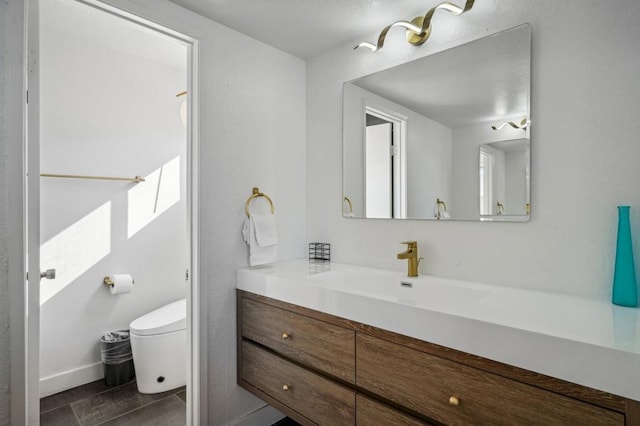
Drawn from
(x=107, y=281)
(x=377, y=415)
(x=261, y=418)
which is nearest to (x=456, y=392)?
(x=377, y=415)

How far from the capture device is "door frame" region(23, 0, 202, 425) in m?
1.31

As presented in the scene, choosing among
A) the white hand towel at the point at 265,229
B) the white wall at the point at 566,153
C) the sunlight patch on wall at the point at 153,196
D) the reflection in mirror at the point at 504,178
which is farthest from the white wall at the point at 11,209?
the reflection in mirror at the point at 504,178

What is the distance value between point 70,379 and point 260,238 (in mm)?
1710

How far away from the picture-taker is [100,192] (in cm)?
248

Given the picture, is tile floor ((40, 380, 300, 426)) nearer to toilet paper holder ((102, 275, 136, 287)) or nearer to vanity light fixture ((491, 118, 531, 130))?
toilet paper holder ((102, 275, 136, 287))

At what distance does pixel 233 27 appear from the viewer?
6.16 ft

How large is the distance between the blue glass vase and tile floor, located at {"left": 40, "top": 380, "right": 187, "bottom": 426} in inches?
86.9

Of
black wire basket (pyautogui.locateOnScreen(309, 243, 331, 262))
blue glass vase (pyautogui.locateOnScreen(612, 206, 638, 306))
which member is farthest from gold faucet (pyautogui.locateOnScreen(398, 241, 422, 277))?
blue glass vase (pyautogui.locateOnScreen(612, 206, 638, 306))

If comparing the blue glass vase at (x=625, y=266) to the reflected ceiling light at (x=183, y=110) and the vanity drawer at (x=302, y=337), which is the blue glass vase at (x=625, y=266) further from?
the reflected ceiling light at (x=183, y=110)

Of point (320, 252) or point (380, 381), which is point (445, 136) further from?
point (380, 381)

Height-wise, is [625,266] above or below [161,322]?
above

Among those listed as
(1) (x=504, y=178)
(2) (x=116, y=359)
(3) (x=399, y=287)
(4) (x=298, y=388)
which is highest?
(1) (x=504, y=178)

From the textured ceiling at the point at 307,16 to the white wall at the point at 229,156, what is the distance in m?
0.09

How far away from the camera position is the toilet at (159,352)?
88.0 inches
